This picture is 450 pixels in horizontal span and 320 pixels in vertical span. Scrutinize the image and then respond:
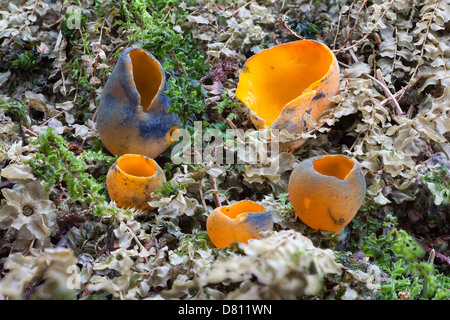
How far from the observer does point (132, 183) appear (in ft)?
4.61

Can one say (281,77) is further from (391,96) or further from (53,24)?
(53,24)

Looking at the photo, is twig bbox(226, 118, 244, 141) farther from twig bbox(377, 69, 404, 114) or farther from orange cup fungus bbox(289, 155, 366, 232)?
twig bbox(377, 69, 404, 114)

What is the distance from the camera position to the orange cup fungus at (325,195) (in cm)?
125

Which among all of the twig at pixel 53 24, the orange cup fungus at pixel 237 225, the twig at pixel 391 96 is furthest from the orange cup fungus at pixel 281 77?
the twig at pixel 53 24

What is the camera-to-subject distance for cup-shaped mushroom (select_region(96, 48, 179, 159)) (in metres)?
1.54

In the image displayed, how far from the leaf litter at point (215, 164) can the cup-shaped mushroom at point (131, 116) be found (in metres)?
0.07

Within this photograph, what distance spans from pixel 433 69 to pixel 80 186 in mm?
1458

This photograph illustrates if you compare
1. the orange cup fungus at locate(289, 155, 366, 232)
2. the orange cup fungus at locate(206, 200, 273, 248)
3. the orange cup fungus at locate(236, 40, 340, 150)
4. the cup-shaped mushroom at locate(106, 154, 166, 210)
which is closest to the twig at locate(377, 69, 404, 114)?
the orange cup fungus at locate(236, 40, 340, 150)

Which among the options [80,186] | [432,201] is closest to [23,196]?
[80,186]

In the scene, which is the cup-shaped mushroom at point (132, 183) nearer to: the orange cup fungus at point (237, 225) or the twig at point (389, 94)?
the orange cup fungus at point (237, 225)

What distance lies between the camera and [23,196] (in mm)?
1287

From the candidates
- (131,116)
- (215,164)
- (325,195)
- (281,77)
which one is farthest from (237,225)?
(281,77)

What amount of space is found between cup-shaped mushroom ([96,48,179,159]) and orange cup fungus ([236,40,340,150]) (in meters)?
0.33

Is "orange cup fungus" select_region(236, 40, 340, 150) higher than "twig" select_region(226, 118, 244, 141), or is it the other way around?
"orange cup fungus" select_region(236, 40, 340, 150)
